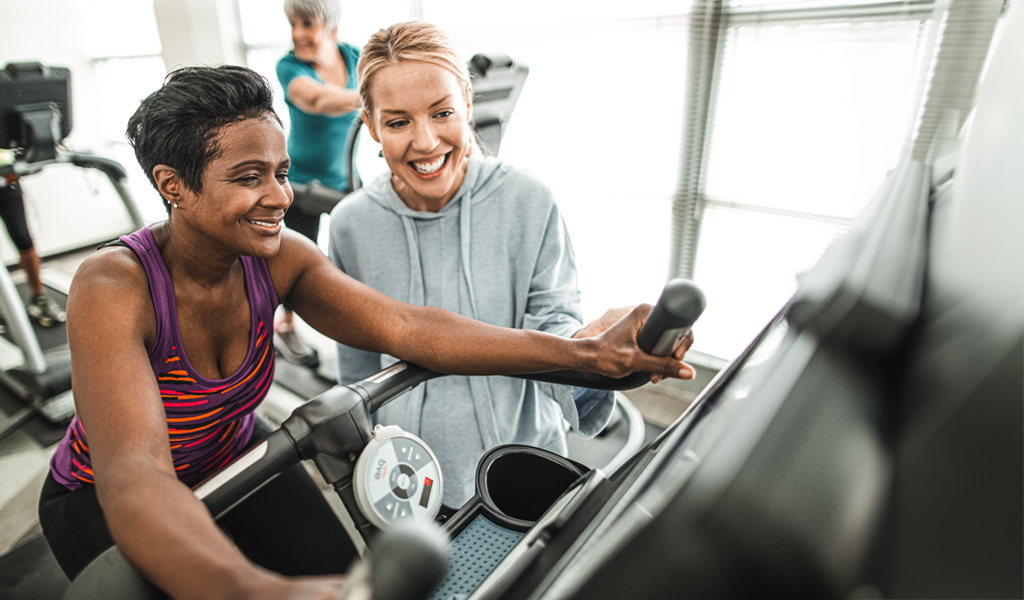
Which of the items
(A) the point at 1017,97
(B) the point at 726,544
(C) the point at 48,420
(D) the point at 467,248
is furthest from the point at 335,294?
(C) the point at 48,420

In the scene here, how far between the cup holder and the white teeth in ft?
2.49

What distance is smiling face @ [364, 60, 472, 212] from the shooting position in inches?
46.3

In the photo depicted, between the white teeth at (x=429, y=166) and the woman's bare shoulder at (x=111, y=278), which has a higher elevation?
the white teeth at (x=429, y=166)

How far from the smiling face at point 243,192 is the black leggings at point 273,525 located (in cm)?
50

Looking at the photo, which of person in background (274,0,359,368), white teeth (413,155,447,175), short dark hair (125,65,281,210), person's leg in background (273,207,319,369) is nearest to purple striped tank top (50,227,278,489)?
short dark hair (125,65,281,210)

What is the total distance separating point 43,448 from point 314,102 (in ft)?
6.38

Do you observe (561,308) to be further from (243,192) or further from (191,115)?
(191,115)

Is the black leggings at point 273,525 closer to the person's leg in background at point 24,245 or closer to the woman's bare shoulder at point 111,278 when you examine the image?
the woman's bare shoulder at point 111,278

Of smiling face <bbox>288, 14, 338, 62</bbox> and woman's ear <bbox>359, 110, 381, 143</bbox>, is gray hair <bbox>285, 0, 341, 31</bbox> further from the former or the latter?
woman's ear <bbox>359, 110, 381, 143</bbox>

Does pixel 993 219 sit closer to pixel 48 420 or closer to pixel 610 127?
pixel 610 127

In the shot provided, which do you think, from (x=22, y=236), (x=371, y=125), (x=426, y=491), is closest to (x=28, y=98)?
(x=22, y=236)

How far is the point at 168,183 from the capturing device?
0.88 meters

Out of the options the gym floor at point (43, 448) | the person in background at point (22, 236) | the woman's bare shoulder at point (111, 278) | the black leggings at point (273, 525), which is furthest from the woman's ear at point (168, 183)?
the person in background at point (22, 236)

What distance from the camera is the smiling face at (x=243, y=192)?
854 millimetres
